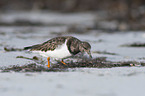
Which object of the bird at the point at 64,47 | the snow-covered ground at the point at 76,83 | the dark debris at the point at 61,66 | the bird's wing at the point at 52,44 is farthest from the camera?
the bird's wing at the point at 52,44

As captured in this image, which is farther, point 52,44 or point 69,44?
point 52,44

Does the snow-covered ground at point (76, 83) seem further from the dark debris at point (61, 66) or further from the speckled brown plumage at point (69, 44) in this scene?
the speckled brown plumage at point (69, 44)

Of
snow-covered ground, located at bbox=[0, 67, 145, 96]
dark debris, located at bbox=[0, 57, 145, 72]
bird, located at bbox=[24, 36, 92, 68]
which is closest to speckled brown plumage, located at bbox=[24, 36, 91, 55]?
bird, located at bbox=[24, 36, 92, 68]

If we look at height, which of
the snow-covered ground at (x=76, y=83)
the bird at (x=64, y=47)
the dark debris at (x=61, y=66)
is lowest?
the snow-covered ground at (x=76, y=83)

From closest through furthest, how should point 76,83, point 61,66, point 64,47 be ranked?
point 76,83 → point 64,47 → point 61,66

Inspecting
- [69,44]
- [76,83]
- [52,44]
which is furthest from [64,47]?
[76,83]

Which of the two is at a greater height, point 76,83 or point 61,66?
point 61,66

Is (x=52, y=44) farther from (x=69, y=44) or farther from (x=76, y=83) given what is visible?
(x=76, y=83)

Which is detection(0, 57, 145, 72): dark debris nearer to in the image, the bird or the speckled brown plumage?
the bird

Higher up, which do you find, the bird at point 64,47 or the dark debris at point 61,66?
the bird at point 64,47

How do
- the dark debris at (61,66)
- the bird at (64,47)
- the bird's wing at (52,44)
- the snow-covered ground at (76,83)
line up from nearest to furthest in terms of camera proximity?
1. the snow-covered ground at (76,83)
2. the dark debris at (61,66)
3. the bird at (64,47)
4. the bird's wing at (52,44)

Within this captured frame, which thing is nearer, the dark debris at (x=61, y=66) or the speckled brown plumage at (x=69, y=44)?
the dark debris at (x=61, y=66)

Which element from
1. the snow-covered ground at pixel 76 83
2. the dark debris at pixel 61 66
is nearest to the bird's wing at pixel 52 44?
the dark debris at pixel 61 66

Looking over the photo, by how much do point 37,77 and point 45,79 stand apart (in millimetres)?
218
